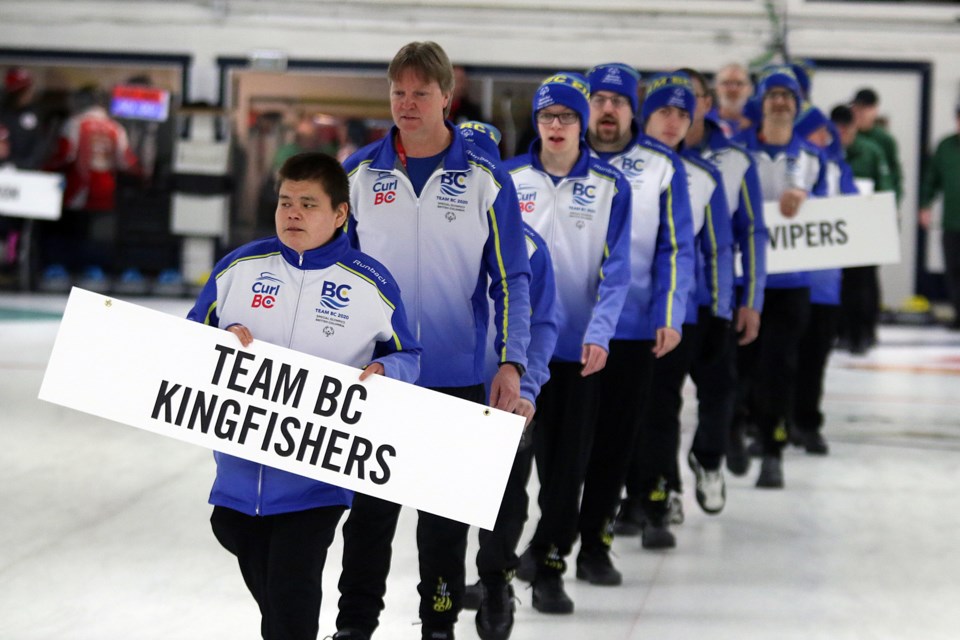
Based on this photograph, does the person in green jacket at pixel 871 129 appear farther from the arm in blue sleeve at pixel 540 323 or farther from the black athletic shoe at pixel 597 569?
the arm in blue sleeve at pixel 540 323

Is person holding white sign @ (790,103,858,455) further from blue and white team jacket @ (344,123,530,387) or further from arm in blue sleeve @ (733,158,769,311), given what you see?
blue and white team jacket @ (344,123,530,387)

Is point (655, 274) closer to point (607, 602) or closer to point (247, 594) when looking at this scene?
point (607, 602)

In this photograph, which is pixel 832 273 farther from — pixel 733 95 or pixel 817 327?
pixel 733 95

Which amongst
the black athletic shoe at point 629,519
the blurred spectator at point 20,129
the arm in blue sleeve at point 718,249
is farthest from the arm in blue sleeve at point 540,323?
the blurred spectator at point 20,129

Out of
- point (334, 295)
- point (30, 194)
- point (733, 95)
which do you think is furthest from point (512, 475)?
point (30, 194)

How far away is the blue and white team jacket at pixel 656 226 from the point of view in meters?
5.22

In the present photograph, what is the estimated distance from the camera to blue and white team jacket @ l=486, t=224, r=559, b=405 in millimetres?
4160

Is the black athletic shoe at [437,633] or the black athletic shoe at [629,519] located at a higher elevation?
the black athletic shoe at [437,633]

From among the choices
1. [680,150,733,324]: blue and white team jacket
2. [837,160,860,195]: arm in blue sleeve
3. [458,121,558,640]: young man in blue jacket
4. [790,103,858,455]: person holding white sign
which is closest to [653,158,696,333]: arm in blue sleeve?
[680,150,733,324]: blue and white team jacket

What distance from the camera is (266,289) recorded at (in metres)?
3.51

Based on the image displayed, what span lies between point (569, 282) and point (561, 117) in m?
0.54

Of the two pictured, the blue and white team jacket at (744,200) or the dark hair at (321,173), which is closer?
the dark hair at (321,173)

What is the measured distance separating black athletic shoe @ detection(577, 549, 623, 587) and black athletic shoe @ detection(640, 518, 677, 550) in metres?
0.60

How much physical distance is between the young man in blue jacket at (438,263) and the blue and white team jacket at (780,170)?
344 centimetres
